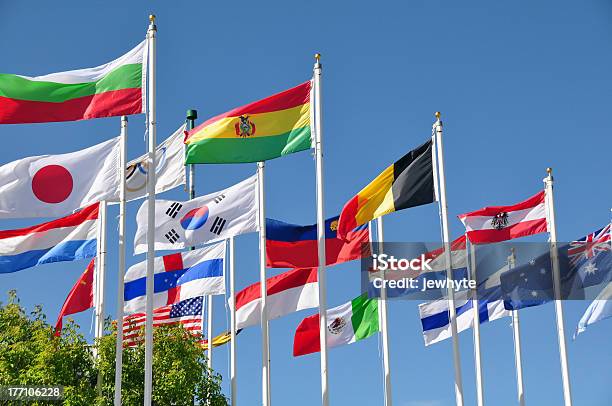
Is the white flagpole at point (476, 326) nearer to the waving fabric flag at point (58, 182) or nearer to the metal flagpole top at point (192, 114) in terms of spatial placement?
the waving fabric flag at point (58, 182)

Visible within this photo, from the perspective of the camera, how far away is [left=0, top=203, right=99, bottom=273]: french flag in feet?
107

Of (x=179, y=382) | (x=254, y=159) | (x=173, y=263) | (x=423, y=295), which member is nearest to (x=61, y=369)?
(x=179, y=382)

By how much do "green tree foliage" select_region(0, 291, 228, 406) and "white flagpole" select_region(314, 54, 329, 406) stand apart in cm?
585

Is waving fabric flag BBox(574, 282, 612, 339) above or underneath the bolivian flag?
underneath

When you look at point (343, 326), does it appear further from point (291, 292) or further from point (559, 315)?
point (559, 315)

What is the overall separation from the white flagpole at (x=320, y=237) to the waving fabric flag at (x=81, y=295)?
8159mm

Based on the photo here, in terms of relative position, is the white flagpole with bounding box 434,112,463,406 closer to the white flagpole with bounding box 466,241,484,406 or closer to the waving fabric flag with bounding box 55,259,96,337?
the white flagpole with bounding box 466,241,484,406

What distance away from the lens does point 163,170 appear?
33.5 metres

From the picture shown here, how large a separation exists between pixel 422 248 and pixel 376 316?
5.35m

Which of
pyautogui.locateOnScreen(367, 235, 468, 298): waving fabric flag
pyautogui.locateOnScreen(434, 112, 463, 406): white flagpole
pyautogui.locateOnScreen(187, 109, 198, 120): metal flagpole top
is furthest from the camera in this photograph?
pyautogui.locateOnScreen(187, 109, 198, 120): metal flagpole top

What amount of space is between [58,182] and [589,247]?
53.1 feet

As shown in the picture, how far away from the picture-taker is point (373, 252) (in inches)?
1293

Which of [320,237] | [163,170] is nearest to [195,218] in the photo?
[163,170]

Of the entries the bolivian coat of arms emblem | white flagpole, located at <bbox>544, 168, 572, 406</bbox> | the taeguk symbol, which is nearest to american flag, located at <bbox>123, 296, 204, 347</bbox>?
the taeguk symbol
